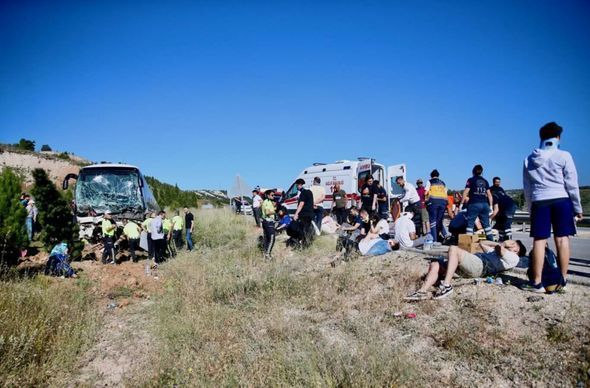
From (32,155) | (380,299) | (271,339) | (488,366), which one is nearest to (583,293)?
(488,366)

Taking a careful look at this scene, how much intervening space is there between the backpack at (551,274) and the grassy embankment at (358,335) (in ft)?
0.71

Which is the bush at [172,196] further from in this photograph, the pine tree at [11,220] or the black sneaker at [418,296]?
the black sneaker at [418,296]

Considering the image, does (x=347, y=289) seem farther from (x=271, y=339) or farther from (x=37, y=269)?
(x=37, y=269)

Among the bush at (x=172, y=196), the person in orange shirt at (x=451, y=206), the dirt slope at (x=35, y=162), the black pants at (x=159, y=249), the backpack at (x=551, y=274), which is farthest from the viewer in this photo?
the dirt slope at (x=35, y=162)

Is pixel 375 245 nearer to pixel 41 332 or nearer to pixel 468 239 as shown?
pixel 468 239

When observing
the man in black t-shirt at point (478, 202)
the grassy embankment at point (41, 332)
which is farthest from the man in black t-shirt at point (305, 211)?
the grassy embankment at point (41, 332)

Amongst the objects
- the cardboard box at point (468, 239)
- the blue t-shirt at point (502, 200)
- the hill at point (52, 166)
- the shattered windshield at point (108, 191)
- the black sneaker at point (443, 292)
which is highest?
the hill at point (52, 166)

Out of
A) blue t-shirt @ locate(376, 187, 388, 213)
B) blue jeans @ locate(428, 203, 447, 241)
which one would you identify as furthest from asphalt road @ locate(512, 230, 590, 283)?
blue t-shirt @ locate(376, 187, 388, 213)

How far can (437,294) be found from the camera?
5.40m

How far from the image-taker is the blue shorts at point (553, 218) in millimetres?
4629

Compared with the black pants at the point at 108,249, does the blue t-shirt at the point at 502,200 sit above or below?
above

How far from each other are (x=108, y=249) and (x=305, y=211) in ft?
19.2

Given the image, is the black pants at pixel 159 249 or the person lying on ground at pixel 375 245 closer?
the person lying on ground at pixel 375 245

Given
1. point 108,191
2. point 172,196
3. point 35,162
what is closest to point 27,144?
point 35,162
